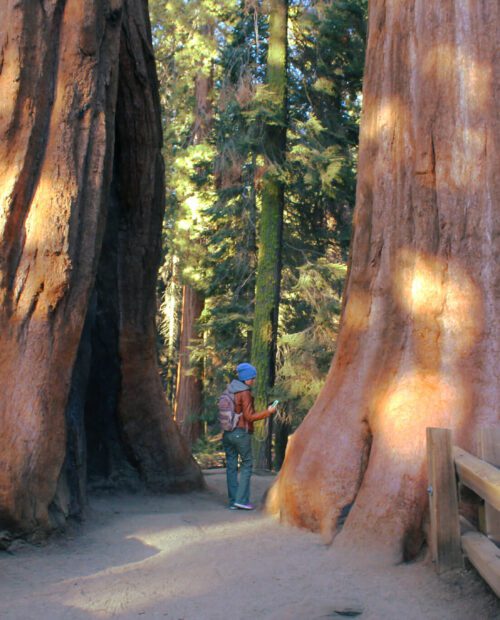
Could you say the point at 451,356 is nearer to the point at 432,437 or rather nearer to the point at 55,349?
the point at 432,437

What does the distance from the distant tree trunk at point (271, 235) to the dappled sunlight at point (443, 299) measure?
390 inches

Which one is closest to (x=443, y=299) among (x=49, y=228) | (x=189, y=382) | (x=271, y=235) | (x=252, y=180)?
(x=49, y=228)

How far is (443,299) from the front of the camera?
7352 mm

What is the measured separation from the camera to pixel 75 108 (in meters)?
7.95

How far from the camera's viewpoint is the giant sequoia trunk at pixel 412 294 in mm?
6863

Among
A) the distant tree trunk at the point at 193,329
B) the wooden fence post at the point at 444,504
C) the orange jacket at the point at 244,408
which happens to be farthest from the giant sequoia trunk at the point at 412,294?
the distant tree trunk at the point at 193,329

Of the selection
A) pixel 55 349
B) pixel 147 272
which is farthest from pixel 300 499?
pixel 147 272

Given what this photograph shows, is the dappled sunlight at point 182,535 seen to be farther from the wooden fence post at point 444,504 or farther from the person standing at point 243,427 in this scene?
the wooden fence post at point 444,504

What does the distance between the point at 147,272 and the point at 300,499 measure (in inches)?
175

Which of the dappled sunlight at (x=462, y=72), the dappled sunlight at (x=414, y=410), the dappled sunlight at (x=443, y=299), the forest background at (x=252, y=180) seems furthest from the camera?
the forest background at (x=252, y=180)

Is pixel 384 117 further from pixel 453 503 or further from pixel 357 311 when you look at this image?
pixel 453 503

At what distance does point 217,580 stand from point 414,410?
2355mm

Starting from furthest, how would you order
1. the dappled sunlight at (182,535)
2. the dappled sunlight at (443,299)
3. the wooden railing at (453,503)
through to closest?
1. the dappled sunlight at (182,535)
2. the dappled sunlight at (443,299)
3. the wooden railing at (453,503)

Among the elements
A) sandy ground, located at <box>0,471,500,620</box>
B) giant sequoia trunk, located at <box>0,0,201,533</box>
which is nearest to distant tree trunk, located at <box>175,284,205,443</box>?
giant sequoia trunk, located at <box>0,0,201,533</box>
